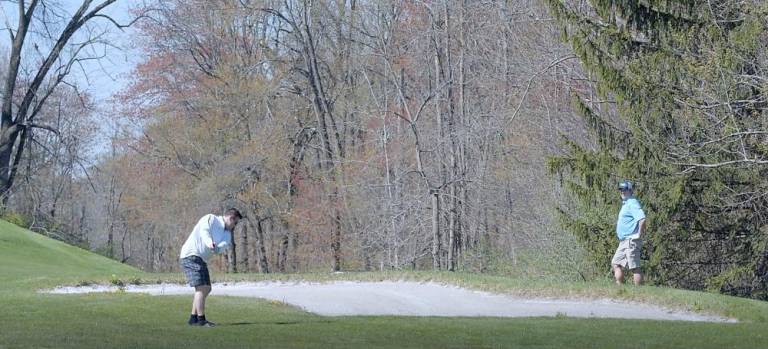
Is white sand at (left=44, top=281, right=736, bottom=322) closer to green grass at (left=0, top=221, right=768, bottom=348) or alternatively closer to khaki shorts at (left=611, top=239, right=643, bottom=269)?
green grass at (left=0, top=221, right=768, bottom=348)

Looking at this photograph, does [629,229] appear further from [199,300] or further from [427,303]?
[199,300]

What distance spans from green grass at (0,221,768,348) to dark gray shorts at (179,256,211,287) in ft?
2.05

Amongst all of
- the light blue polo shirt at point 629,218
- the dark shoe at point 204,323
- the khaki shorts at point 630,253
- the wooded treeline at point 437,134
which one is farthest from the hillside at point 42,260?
the light blue polo shirt at point 629,218

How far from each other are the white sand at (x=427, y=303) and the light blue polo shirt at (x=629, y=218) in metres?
1.23

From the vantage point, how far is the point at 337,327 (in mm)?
13555

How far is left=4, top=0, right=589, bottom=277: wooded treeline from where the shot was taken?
109 ft

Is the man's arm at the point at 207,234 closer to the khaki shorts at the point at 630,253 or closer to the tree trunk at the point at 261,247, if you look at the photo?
the khaki shorts at the point at 630,253

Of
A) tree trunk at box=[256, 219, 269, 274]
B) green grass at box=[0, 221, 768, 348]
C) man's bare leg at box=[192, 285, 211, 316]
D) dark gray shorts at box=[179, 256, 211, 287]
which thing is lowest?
green grass at box=[0, 221, 768, 348]

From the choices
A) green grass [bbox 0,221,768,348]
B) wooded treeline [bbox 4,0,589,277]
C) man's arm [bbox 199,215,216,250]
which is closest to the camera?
green grass [bbox 0,221,768,348]

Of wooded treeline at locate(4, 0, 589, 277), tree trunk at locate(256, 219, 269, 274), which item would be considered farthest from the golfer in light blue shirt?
tree trunk at locate(256, 219, 269, 274)

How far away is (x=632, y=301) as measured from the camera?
685 inches

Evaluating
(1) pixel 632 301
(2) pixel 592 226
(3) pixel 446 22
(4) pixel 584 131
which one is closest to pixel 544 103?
(4) pixel 584 131

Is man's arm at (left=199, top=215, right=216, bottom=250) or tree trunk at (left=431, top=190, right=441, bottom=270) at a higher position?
tree trunk at (left=431, top=190, right=441, bottom=270)

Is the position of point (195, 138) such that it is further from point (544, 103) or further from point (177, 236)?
point (544, 103)
